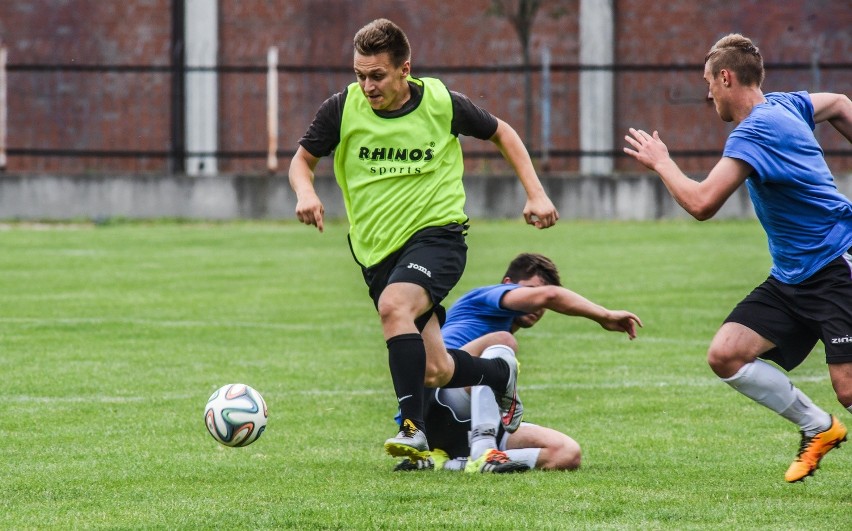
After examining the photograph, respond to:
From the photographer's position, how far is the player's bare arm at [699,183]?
17.1ft

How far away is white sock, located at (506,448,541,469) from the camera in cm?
605

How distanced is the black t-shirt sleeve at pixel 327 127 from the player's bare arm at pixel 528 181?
0.72 m

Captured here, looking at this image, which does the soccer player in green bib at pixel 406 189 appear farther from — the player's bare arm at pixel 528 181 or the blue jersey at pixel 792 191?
the blue jersey at pixel 792 191

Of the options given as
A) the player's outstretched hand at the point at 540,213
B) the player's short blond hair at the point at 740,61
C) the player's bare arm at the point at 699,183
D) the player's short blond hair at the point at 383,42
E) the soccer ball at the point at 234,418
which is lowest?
the soccer ball at the point at 234,418

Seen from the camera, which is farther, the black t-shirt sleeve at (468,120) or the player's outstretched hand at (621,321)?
the black t-shirt sleeve at (468,120)

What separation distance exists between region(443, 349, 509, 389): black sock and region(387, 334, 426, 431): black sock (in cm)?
28

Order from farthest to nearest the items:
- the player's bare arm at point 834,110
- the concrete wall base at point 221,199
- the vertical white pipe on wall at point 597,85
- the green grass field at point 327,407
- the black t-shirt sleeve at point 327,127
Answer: the vertical white pipe on wall at point 597,85 < the concrete wall base at point 221,199 < the black t-shirt sleeve at point 327,127 < the player's bare arm at point 834,110 < the green grass field at point 327,407

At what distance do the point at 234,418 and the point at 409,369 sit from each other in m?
0.77

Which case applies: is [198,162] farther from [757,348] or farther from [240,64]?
[757,348]

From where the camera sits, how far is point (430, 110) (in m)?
6.30

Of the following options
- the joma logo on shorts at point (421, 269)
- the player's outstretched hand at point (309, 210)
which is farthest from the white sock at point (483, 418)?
the player's outstretched hand at point (309, 210)

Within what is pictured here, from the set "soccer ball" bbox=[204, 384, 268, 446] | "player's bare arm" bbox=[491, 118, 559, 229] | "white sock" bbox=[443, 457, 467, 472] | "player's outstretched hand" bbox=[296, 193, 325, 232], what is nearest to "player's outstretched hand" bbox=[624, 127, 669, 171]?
"player's bare arm" bbox=[491, 118, 559, 229]

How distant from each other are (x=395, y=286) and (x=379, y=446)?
1.12m

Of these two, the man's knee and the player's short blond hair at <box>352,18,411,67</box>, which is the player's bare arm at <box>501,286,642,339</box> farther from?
the player's short blond hair at <box>352,18,411,67</box>
